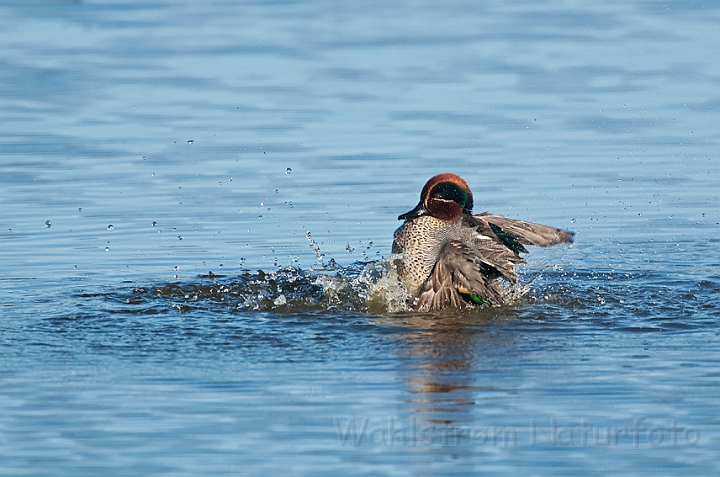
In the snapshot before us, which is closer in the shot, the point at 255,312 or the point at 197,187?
the point at 255,312

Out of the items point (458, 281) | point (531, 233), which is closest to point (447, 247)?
point (458, 281)

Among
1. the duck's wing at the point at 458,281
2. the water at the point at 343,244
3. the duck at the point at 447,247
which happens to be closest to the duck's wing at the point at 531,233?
the duck at the point at 447,247

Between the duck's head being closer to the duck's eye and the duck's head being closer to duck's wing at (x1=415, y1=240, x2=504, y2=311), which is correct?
the duck's eye

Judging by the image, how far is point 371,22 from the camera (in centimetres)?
1961

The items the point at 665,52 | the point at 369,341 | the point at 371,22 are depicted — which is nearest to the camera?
the point at 369,341

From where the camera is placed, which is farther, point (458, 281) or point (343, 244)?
point (343, 244)

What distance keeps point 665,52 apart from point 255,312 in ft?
31.8

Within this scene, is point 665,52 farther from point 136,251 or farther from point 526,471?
point 526,471

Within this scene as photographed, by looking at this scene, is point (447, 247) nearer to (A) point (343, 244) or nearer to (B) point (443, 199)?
(B) point (443, 199)

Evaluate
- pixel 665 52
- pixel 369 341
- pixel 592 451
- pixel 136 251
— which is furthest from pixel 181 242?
pixel 665 52

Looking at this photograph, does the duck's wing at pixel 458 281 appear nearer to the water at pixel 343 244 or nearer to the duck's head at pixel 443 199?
the water at pixel 343 244

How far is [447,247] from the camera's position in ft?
→ 25.7

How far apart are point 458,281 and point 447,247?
22 cm

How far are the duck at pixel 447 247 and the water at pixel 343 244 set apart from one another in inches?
8.5
